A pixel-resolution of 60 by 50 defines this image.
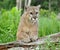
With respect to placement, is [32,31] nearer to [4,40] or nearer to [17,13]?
[4,40]

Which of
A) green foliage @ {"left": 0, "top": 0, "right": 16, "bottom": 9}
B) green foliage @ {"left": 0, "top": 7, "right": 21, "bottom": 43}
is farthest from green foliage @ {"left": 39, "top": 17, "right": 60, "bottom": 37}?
green foliage @ {"left": 0, "top": 0, "right": 16, "bottom": 9}

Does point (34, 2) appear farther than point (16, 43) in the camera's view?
Yes

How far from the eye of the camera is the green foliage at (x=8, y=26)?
8.42m

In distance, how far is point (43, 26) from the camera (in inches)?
405

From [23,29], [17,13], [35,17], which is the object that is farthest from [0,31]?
[35,17]

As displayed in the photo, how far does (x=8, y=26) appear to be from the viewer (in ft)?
31.9

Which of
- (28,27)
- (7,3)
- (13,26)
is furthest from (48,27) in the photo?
(7,3)

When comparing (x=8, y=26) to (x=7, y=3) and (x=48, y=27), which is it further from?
(x=7, y=3)

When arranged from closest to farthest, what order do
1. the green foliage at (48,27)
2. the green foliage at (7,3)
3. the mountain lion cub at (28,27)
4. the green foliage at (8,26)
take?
the mountain lion cub at (28,27) < the green foliage at (8,26) < the green foliage at (48,27) < the green foliage at (7,3)

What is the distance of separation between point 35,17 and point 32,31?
74 cm

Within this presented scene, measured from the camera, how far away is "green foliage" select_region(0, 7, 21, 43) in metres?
8.42

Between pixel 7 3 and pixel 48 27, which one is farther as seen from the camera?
pixel 7 3

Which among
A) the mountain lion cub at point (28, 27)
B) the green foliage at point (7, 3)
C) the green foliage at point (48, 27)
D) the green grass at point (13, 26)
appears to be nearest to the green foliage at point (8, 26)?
the green grass at point (13, 26)

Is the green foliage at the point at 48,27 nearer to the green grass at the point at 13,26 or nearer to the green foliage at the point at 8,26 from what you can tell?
the green grass at the point at 13,26
